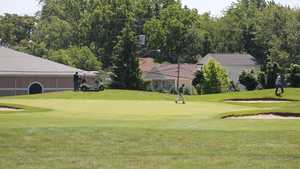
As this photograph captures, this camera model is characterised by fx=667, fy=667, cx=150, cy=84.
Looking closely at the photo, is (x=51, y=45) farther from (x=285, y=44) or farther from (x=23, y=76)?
(x=23, y=76)

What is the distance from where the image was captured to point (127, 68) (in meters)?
76.2

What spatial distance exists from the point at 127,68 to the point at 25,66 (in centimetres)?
1187

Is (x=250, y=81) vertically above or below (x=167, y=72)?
below

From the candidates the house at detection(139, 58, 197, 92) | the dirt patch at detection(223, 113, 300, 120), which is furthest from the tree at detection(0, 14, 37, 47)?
the dirt patch at detection(223, 113, 300, 120)

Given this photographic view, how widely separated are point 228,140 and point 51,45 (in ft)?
343

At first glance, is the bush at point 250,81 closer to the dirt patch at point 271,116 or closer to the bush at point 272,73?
the bush at point 272,73

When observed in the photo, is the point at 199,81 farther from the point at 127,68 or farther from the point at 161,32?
the point at 161,32

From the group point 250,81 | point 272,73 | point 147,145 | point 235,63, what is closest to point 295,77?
point 272,73

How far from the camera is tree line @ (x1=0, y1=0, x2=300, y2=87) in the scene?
104 metres

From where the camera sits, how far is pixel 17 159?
48.3ft

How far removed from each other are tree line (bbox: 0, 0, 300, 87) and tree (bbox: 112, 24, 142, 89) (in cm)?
2128

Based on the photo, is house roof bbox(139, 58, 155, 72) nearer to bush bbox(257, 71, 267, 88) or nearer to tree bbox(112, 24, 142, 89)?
tree bbox(112, 24, 142, 89)

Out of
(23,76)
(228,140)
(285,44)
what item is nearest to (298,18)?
(285,44)

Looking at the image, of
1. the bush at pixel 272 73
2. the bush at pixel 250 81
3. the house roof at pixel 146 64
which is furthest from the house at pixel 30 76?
the house roof at pixel 146 64
